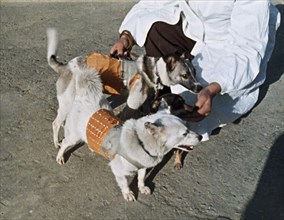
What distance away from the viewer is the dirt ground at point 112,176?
3.07m

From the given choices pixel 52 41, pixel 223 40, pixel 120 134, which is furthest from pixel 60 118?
pixel 223 40

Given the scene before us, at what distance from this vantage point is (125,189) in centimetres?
311

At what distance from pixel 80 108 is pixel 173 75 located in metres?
0.92

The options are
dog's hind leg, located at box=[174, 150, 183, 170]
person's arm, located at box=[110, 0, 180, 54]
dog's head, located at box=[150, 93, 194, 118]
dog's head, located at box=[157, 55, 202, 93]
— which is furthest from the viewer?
person's arm, located at box=[110, 0, 180, 54]

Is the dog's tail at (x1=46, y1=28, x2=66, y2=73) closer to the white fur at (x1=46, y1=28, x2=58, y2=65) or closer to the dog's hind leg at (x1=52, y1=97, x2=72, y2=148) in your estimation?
the white fur at (x1=46, y1=28, x2=58, y2=65)

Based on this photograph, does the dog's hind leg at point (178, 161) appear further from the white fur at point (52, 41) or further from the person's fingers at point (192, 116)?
the white fur at point (52, 41)

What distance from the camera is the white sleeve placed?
3.27 meters

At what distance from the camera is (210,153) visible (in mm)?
3627

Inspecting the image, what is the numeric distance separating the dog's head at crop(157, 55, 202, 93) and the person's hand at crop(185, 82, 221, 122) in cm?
38

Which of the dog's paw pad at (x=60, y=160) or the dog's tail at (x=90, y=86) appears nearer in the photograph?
the dog's tail at (x=90, y=86)

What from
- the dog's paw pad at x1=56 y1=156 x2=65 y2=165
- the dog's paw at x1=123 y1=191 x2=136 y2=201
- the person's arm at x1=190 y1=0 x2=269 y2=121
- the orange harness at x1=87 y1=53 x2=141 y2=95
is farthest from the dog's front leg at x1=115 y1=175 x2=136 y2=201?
the orange harness at x1=87 y1=53 x2=141 y2=95

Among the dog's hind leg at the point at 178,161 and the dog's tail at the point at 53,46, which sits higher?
the dog's tail at the point at 53,46

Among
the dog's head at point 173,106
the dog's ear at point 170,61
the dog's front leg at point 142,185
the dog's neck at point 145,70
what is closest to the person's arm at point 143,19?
the dog's neck at point 145,70

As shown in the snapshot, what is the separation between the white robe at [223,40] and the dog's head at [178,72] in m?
0.06
